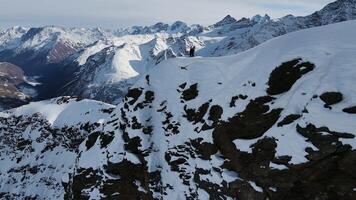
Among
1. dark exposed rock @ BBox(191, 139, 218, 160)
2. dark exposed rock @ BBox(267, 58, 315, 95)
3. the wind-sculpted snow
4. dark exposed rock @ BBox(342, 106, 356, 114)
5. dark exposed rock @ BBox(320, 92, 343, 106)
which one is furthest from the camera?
the wind-sculpted snow

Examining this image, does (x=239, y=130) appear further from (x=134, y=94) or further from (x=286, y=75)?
(x=134, y=94)

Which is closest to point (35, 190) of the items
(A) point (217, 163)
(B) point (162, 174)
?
(B) point (162, 174)

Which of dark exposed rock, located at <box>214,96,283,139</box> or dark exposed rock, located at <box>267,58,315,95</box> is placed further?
dark exposed rock, located at <box>267,58,315,95</box>

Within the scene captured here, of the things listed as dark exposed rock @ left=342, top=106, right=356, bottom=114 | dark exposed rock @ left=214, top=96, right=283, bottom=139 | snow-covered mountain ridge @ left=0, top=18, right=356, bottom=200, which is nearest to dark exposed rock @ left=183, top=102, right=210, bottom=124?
snow-covered mountain ridge @ left=0, top=18, right=356, bottom=200

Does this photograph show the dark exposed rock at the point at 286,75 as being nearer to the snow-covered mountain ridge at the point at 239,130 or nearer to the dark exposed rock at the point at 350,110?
the snow-covered mountain ridge at the point at 239,130

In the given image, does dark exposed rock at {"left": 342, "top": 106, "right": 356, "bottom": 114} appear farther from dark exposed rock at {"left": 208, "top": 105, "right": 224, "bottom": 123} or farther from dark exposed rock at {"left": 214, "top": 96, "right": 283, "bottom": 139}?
dark exposed rock at {"left": 208, "top": 105, "right": 224, "bottom": 123}

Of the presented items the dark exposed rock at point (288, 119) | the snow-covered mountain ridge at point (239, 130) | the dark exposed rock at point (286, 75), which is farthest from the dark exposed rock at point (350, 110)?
the dark exposed rock at point (286, 75)

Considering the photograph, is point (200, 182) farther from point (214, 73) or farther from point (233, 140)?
point (214, 73)
